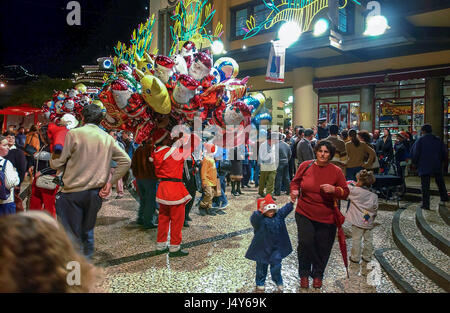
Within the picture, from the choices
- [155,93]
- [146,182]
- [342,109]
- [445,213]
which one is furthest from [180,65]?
[342,109]

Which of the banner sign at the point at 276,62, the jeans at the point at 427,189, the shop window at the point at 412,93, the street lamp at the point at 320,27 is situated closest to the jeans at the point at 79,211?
the jeans at the point at 427,189

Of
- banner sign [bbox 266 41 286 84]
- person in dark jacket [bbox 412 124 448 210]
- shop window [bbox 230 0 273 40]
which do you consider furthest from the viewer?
shop window [bbox 230 0 273 40]

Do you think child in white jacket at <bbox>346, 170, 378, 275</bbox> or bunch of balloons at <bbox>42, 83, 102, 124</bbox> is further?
bunch of balloons at <bbox>42, 83, 102, 124</bbox>

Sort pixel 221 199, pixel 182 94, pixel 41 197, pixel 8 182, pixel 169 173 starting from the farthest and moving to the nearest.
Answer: pixel 221 199, pixel 41 197, pixel 169 173, pixel 182 94, pixel 8 182

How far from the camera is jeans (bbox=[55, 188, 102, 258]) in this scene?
365 cm

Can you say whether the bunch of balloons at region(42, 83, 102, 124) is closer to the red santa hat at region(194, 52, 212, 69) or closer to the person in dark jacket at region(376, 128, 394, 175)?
the red santa hat at region(194, 52, 212, 69)

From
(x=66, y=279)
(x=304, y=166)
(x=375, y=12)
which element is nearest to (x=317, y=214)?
(x=304, y=166)

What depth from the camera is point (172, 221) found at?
4.79 metres

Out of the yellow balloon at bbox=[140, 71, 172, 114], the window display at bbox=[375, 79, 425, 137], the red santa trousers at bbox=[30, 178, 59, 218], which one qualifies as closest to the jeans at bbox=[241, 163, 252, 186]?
the window display at bbox=[375, 79, 425, 137]

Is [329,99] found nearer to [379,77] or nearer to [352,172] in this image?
[379,77]

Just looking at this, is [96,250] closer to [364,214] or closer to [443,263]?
[364,214]

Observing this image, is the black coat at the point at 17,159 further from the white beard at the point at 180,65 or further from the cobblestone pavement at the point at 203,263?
the white beard at the point at 180,65

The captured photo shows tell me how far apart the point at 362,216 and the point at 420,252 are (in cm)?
102

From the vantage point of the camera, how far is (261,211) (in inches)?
151
